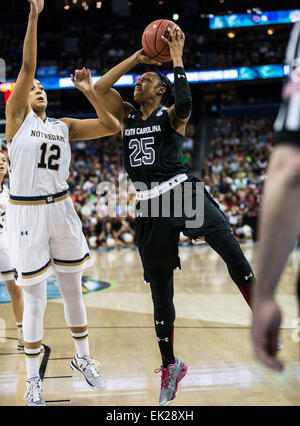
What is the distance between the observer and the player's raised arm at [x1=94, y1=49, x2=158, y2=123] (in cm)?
349

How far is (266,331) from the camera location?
0.96m

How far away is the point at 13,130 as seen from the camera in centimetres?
339

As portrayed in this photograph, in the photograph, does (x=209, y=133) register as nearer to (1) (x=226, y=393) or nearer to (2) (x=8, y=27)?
(2) (x=8, y=27)

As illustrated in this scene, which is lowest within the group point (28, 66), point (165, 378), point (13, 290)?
point (13, 290)

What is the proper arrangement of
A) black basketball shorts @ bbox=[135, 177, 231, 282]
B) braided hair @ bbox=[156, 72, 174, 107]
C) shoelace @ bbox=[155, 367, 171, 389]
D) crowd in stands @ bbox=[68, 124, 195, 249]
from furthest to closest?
crowd in stands @ bbox=[68, 124, 195, 249] < braided hair @ bbox=[156, 72, 174, 107] < shoelace @ bbox=[155, 367, 171, 389] < black basketball shorts @ bbox=[135, 177, 231, 282]

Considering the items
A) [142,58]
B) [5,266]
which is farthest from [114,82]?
[5,266]

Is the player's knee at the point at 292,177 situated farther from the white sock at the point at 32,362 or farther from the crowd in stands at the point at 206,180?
the crowd in stands at the point at 206,180

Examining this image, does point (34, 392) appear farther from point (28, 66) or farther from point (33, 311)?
point (28, 66)

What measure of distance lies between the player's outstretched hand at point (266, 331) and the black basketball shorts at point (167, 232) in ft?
7.67

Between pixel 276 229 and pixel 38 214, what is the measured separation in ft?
8.99

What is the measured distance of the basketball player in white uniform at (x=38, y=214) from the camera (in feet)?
11.2

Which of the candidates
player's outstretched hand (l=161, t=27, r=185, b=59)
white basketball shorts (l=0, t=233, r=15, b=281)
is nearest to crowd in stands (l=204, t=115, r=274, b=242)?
A: white basketball shorts (l=0, t=233, r=15, b=281)

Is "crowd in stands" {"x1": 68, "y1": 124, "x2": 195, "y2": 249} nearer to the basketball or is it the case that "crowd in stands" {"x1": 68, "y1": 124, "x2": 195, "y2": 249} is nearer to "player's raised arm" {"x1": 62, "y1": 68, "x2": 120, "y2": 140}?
"player's raised arm" {"x1": 62, "y1": 68, "x2": 120, "y2": 140}

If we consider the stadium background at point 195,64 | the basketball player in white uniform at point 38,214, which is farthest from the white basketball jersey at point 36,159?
the stadium background at point 195,64
